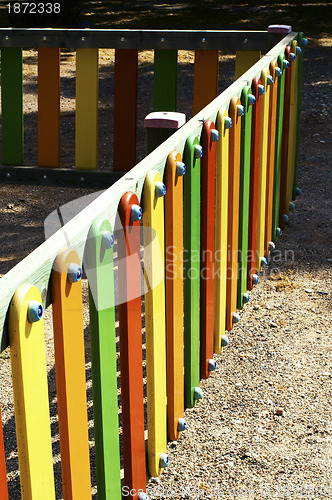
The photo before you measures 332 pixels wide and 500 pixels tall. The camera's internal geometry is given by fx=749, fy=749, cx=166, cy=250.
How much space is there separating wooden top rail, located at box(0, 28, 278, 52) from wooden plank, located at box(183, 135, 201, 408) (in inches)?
97.4

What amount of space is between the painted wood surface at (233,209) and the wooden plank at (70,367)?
1.71 meters

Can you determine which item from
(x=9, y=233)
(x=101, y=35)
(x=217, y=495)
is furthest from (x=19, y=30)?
(x=217, y=495)

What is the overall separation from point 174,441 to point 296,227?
2.50 meters

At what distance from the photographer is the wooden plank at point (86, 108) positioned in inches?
206

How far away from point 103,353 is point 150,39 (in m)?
3.51

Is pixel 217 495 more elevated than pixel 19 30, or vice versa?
pixel 19 30

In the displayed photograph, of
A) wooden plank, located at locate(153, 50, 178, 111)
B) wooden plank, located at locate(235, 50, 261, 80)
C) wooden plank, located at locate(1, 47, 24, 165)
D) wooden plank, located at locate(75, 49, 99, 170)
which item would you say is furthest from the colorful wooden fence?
wooden plank, located at locate(1, 47, 24, 165)

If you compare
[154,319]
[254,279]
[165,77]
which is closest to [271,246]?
[254,279]

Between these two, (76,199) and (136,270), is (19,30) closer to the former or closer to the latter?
(76,199)

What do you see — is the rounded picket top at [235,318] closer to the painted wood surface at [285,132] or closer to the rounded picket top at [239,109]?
the rounded picket top at [239,109]

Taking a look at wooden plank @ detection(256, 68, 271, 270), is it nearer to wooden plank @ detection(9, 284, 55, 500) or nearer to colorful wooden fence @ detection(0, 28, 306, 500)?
colorful wooden fence @ detection(0, 28, 306, 500)

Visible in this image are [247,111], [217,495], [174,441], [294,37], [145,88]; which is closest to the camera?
[217,495]

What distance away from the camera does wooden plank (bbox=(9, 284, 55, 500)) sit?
1621mm

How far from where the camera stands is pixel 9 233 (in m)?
5.18
